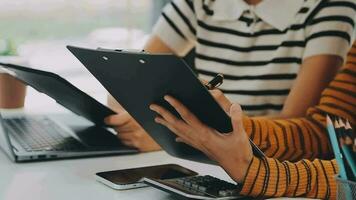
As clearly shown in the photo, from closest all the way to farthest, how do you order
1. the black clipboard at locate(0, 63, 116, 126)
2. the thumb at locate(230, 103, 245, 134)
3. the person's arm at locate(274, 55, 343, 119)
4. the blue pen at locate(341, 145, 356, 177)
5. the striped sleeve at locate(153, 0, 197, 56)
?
the blue pen at locate(341, 145, 356, 177) → the thumb at locate(230, 103, 245, 134) → the black clipboard at locate(0, 63, 116, 126) → the person's arm at locate(274, 55, 343, 119) → the striped sleeve at locate(153, 0, 197, 56)

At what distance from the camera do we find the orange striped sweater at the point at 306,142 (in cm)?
92

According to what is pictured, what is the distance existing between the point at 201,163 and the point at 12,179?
1.10ft

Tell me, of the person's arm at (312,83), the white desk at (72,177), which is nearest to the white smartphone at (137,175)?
the white desk at (72,177)

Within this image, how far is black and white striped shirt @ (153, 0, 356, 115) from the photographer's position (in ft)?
4.67

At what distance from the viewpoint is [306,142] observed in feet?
4.11

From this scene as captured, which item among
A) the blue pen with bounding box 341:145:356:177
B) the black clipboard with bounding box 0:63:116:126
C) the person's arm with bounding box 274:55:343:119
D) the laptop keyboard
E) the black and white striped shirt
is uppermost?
the black and white striped shirt

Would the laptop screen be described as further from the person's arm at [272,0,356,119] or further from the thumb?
the person's arm at [272,0,356,119]

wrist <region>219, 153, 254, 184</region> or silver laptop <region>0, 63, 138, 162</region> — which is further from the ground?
silver laptop <region>0, 63, 138, 162</region>

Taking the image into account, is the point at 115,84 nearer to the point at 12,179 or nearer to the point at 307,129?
the point at 12,179

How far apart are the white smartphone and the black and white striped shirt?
55 cm

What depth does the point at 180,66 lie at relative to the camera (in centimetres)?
78

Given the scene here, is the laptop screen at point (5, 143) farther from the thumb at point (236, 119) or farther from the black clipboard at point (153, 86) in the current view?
the thumb at point (236, 119)


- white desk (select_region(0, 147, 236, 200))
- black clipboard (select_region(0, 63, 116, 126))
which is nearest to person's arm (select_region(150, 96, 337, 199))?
white desk (select_region(0, 147, 236, 200))

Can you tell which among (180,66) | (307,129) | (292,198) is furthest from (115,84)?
(307,129)
